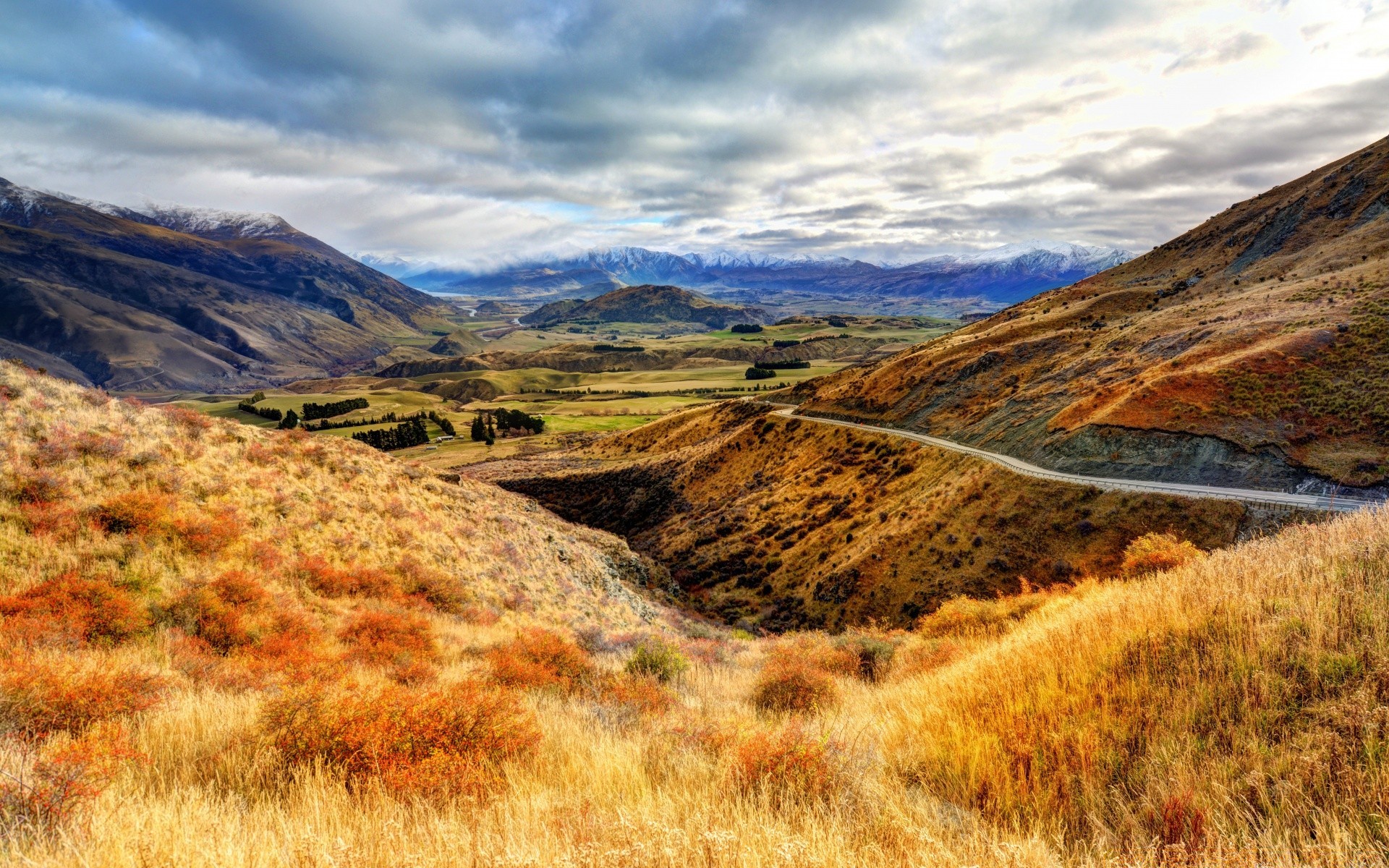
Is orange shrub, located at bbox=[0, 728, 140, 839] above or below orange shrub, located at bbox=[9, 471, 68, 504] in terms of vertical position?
below

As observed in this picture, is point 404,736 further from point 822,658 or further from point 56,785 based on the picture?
point 822,658

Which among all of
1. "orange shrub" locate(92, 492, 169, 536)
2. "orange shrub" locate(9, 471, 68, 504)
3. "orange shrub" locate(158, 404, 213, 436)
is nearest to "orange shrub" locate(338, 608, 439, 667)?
"orange shrub" locate(92, 492, 169, 536)

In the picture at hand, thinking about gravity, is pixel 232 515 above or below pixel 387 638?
above

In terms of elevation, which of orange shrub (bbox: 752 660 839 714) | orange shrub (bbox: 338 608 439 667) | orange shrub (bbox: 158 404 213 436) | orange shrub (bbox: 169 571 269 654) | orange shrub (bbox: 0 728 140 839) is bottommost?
orange shrub (bbox: 752 660 839 714)

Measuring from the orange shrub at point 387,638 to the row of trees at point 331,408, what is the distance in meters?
173

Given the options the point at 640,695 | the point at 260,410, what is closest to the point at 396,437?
the point at 260,410

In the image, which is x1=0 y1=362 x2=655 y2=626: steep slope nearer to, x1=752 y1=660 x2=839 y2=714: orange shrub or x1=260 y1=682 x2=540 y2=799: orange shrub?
x1=260 y1=682 x2=540 y2=799: orange shrub

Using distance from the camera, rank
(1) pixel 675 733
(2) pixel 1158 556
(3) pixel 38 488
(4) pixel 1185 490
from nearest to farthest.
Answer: (1) pixel 675 733, (3) pixel 38 488, (2) pixel 1158 556, (4) pixel 1185 490

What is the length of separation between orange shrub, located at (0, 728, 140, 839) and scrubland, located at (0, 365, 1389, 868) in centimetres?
2

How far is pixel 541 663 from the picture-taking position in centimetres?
1103

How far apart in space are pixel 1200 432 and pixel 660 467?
2102 inches

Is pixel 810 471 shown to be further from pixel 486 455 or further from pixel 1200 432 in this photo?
pixel 486 455

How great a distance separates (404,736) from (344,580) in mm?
12647

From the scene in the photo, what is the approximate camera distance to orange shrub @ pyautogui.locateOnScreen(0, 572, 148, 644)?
882cm
